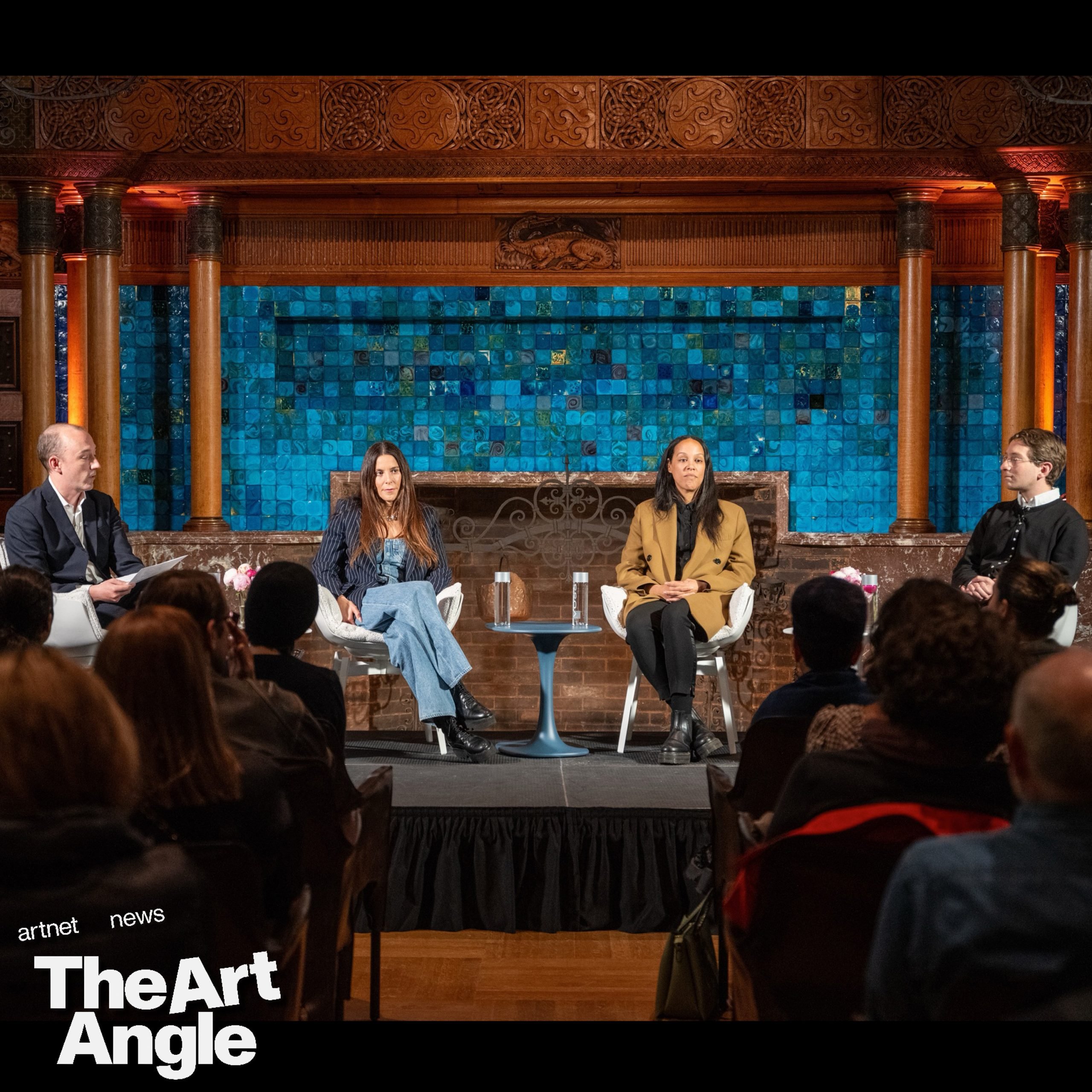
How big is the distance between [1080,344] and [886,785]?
4778 millimetres

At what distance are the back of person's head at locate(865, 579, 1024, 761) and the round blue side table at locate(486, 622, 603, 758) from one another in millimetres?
2980

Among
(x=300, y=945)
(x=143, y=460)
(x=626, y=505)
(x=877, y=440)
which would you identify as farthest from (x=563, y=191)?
(x=300, y=945)

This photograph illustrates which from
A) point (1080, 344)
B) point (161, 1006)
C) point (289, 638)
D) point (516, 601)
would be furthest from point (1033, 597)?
point (1080, 344)

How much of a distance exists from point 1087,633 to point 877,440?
137 centimetres

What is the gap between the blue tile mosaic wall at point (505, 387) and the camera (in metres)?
6.71

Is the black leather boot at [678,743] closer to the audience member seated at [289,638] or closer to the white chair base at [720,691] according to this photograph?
the white chair base at [720,691]

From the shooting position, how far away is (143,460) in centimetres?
681

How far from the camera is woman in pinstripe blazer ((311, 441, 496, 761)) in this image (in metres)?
4.96

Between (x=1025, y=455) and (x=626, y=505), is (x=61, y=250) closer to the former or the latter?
(x=626, y=505)

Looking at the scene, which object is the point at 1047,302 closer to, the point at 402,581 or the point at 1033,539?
the point at 1033,539

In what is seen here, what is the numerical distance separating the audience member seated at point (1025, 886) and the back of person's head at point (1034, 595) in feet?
4.88

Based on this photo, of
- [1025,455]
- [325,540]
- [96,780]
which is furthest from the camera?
[325,540]

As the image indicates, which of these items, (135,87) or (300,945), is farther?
(135,87)

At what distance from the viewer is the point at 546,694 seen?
5.23m
